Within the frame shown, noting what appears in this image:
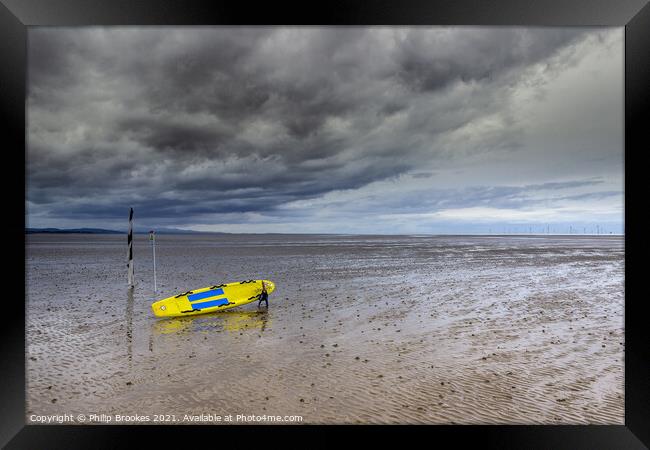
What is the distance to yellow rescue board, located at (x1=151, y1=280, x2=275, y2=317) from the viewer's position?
10438mm

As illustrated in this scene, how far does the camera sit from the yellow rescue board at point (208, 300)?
10.4m

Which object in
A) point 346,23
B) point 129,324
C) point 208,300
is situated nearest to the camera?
point 346,23

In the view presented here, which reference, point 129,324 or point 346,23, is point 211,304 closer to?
point 129,324

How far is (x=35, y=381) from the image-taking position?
20.6 feet

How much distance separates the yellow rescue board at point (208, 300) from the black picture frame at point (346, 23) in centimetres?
591

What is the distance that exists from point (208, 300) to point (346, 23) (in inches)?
329

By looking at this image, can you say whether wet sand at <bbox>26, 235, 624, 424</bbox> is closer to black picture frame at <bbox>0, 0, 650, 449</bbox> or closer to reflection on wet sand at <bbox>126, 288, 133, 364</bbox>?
reflection on wet sand at <bbox>126, 288, 133, 364</bbox>

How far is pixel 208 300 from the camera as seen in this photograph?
11.0 m

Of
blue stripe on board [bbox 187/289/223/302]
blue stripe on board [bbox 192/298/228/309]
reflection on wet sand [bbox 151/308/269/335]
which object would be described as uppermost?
blue stripe on board [bbox 187/289/223/302]

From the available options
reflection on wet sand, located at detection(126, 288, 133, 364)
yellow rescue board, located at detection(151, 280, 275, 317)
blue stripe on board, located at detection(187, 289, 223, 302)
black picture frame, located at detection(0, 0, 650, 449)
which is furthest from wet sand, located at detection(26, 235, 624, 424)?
black picture frame, located at detection(0, 0, 650, 449)

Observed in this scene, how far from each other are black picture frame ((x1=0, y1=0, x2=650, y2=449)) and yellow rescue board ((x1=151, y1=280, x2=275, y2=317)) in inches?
233

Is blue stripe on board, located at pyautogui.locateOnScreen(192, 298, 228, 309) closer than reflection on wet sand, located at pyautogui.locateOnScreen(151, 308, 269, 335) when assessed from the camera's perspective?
No

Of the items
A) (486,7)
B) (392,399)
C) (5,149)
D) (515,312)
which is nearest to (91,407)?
(5,149)

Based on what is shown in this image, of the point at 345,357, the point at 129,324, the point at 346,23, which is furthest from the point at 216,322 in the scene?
the point at 346,23
